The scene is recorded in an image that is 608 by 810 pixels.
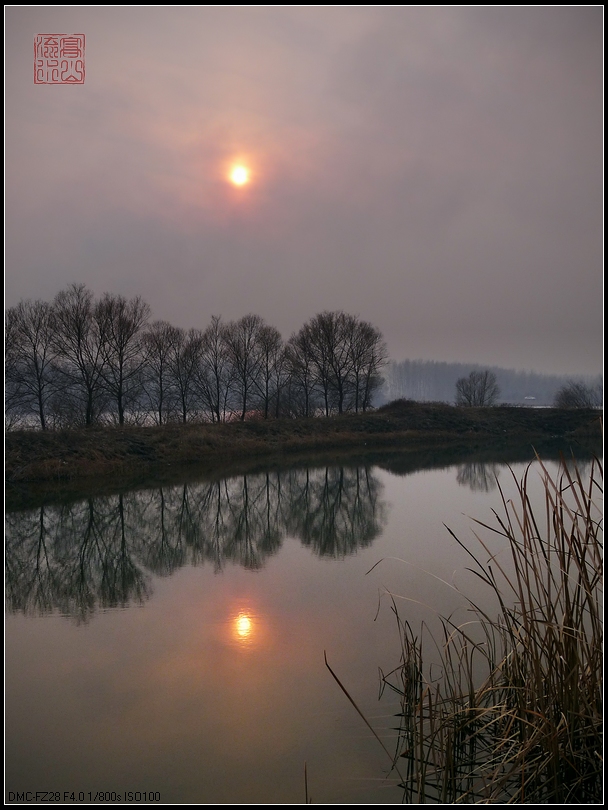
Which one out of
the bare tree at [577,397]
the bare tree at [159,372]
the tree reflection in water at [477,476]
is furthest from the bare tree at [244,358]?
the bare tree at [577,397]

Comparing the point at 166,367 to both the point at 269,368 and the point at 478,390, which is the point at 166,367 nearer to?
the point at 269,368

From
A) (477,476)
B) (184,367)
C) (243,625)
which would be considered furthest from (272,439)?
(243,625)

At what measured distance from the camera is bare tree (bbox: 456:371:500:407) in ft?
157

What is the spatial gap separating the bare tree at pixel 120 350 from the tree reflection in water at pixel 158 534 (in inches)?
383

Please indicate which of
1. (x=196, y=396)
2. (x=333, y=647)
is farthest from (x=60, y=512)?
(x=196, y=396)

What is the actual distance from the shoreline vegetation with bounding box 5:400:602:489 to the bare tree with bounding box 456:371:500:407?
1160 cm

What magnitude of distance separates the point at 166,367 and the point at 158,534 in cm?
1956

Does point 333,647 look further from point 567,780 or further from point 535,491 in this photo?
point 535,491

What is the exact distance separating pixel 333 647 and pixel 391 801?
2021mm

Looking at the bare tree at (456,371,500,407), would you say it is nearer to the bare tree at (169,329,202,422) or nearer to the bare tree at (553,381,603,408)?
the bare tree at (553,381,603,408)

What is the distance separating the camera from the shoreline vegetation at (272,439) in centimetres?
1670

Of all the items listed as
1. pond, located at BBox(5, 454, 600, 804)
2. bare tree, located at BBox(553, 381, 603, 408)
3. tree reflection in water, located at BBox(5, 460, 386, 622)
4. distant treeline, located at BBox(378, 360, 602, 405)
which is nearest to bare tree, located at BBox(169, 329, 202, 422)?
tree reflection in water, located at BBox(5, 460, 386, 622)

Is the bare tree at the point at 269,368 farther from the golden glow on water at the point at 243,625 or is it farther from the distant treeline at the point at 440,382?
the distant treeline at the point at 440,382

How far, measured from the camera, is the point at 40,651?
5.43 metres
